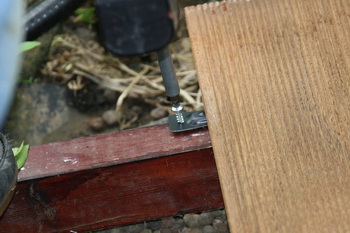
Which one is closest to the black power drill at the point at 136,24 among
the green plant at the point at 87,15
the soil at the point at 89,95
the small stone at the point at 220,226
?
the small stone at the point at 220,226

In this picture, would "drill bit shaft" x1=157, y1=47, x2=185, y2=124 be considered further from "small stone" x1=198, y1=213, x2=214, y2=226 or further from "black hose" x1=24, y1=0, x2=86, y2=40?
"black hose" x1=24, y1=0, x2=86, y2=40

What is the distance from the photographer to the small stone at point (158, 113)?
239cm

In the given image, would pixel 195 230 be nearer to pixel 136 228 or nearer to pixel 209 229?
pixel 209 229

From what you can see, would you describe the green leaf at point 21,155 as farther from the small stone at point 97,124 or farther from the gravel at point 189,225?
the small stone at point 97,124

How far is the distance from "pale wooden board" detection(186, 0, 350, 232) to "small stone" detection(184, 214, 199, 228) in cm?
67

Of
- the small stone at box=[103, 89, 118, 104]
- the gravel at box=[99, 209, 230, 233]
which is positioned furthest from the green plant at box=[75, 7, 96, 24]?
the gravel at box=[99, 209, 230, 233]

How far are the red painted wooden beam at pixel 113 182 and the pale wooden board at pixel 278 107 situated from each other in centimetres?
26

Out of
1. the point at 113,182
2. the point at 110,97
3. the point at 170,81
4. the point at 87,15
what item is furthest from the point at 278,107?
the point at 87,15

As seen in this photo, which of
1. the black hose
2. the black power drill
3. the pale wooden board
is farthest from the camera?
the black hose

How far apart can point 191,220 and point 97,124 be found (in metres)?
0.55

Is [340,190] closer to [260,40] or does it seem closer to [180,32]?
[260,40]

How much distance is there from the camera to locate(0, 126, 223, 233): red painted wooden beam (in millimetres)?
Answer: 1719

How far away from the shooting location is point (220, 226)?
204 centimetres

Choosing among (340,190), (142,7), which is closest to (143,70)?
(340,190)
